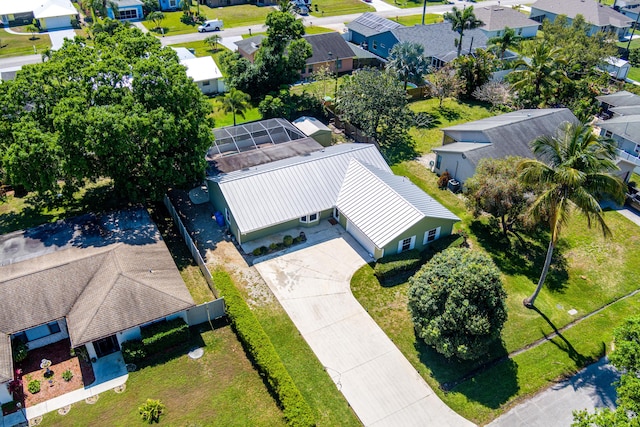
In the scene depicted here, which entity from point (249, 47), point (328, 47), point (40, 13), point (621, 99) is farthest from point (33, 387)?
point (40, 13)

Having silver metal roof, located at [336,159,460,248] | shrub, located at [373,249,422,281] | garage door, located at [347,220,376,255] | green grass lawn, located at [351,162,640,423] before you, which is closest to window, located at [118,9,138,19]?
silver metal roof, located at [336,159,460,248]

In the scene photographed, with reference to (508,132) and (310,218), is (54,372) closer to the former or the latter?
(310,218)

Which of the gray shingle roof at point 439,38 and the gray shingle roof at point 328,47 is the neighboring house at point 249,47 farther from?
the gray shingle roof at point 439,38

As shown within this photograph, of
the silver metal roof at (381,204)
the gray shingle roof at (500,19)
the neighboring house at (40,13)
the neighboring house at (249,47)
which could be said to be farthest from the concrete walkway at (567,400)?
the neighboring house at (40,13)

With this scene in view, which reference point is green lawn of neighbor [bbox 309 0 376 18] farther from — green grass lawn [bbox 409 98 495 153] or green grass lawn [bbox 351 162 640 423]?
green grass lawn [bbox 351 162 640 423]

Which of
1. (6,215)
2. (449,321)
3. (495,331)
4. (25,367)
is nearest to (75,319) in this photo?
(25,367)
